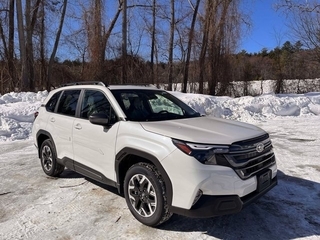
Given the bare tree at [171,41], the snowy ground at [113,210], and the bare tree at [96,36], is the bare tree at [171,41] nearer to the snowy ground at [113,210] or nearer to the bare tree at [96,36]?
the bare tree at [96,36]

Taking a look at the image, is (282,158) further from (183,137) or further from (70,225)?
(70,225)

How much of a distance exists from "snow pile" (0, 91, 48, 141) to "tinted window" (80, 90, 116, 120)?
5263 mm

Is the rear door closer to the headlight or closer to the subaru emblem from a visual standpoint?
the headlight

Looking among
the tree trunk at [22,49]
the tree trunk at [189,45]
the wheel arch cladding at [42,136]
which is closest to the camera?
the wheel arch cladding at [42,136]

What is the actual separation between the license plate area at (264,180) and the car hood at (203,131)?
47 cm

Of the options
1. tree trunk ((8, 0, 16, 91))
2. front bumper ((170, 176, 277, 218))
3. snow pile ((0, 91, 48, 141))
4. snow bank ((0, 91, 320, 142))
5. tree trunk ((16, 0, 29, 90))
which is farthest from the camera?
tree trunk ((8, 0, 16, 91))

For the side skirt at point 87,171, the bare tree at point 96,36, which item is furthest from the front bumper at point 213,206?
the bare tree at point 96,36

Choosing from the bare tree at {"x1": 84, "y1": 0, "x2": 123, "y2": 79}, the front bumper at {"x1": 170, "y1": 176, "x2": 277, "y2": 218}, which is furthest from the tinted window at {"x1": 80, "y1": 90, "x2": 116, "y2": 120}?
the bare tree at {"x1": 84, "y1": 0, "x2": 123, "y2": 79}

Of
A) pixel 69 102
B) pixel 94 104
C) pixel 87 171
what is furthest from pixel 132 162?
pixel 69 102

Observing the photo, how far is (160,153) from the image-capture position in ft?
10.1

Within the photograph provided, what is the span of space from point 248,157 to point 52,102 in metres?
3.80

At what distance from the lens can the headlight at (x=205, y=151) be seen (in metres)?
2.90

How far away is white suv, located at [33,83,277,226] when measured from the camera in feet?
9.52

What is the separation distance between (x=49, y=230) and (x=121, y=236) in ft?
2.95
